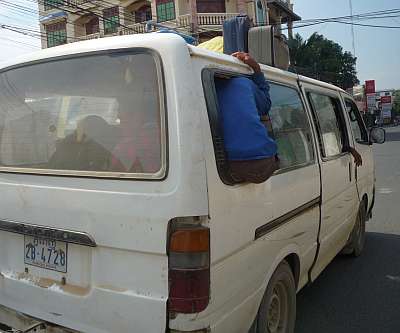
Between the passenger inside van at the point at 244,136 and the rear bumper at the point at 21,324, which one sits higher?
the passenger inside van at the point at 244,136

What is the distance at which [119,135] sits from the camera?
7.25 ft

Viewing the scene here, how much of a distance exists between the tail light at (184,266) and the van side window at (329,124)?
6.16 feet

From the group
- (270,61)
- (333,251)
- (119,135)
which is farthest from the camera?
Result: (333,251)

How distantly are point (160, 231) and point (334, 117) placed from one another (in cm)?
277

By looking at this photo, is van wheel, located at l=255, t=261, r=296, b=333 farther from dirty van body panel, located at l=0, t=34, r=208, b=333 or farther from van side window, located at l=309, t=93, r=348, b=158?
van side window, located at l=309, t=93, r=348, b=158

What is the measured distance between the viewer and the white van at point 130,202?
6.64ft

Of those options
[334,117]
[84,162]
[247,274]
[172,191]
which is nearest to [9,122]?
[84,162]

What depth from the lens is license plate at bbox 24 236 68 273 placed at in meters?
2.29

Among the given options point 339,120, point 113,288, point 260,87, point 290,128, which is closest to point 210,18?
point 339,120

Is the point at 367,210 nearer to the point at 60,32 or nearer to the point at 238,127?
the point at 238,127

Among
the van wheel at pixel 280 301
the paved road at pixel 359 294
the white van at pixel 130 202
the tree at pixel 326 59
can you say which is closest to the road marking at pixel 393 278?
the paved road at pixel 359 294

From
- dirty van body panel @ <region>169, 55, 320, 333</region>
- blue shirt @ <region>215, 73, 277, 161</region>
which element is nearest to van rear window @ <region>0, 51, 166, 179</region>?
dirty van body panel @ <region>169, 55, 320, 333</region>

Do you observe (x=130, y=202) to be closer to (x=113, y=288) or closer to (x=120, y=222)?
(x=120, y=222)

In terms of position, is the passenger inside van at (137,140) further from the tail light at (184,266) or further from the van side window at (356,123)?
the van side window at (356,123)
